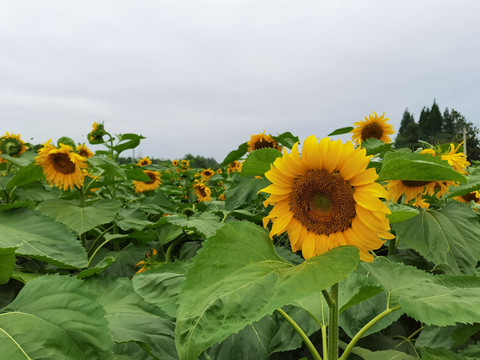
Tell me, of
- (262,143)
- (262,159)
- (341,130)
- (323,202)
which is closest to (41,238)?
(262,159)

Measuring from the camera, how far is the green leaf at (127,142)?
3236 mm

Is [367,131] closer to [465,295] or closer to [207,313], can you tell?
[465,295]

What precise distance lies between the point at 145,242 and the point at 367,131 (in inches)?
81.9

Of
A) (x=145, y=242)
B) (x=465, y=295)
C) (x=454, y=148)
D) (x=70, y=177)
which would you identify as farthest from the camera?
(x=70, y=177)

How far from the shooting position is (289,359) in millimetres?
1230

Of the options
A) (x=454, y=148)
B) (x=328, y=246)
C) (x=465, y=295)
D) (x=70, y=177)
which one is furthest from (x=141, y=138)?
(x=465, y=295)

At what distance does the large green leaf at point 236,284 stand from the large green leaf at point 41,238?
0.67m

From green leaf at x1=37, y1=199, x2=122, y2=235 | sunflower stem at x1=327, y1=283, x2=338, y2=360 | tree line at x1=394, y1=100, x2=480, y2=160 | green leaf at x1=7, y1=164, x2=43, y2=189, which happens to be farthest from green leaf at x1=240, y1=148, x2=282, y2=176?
tree line at x1=394, y1=100, x2=480, y2=160

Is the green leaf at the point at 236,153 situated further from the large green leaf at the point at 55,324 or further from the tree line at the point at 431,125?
the tree line at the point at 431,125

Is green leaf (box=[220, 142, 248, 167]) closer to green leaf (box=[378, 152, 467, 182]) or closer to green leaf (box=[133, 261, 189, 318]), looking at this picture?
green leaf (box=[133, 261, 189, 318])

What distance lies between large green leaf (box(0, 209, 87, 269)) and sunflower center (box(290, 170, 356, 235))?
802 millimetres

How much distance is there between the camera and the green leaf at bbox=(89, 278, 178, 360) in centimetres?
102

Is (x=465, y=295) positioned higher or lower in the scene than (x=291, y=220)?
lower

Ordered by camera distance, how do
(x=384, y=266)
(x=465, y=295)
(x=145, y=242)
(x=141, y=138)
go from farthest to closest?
(x=141, y=138) → (x=145, y=242) → (x=384, y=266) → (x=465, y=295)
